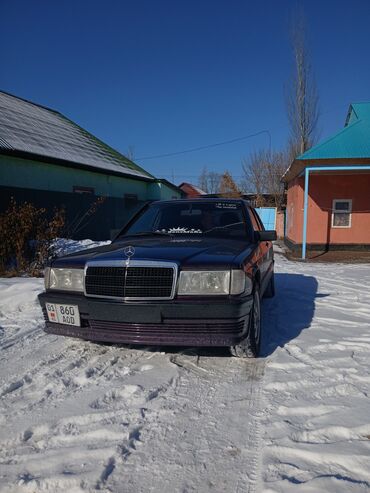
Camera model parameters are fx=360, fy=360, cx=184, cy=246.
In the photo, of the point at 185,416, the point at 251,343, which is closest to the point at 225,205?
the point at 251,343

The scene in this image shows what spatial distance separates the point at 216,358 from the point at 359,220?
10978 millimetres

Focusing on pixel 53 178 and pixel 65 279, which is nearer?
pixel 65 279

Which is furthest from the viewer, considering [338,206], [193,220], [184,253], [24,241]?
[338,206]

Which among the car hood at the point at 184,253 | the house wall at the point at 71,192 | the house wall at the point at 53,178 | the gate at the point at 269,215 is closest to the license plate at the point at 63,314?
the car hood at the point at 184,253

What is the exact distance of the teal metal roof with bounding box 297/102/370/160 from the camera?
10656mm

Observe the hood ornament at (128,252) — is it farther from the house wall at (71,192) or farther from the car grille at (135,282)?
the house wall at (71,192)

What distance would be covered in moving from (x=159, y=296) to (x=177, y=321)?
0.81 ft

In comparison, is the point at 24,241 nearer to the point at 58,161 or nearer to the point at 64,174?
the point at 58,161

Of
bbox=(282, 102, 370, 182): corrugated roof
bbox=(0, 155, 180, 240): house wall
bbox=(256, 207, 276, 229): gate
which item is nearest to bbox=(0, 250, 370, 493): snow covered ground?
bbox=(0, 155, 180, 240): house wall

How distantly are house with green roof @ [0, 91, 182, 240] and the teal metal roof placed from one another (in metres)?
7.11

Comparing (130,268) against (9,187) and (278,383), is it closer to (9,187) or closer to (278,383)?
(278,383)

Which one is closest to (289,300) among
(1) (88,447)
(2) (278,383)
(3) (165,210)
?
(3) (165,210)

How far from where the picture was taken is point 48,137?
48.2ft

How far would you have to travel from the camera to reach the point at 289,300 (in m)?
5.77
